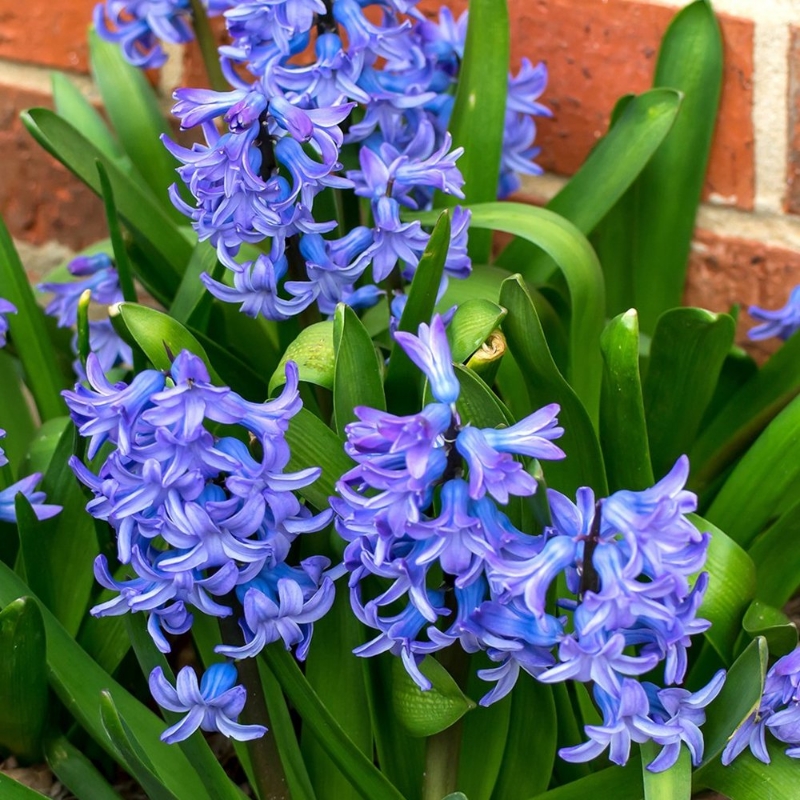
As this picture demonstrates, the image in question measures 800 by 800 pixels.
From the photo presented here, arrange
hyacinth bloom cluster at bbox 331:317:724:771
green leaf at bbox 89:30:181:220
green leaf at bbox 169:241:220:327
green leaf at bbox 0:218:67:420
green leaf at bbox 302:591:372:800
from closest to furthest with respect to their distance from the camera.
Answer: hyacinth bloom cluster at bbox 331:317:724:771, green leaf at bbox 302:591:372:800, green leaf at bbox 169:241:220:327, green leaf at bbox 0:218:67:420, green leaf at bbox 89:30:181:220

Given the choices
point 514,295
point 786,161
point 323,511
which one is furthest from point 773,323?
point 323,511

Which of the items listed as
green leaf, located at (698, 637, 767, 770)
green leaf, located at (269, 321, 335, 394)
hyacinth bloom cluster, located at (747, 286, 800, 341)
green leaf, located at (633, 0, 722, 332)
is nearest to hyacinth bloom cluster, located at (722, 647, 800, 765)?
green leaf, located at (698, 637, 767, 770)

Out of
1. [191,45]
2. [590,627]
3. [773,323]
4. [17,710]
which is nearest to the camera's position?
[590,627]

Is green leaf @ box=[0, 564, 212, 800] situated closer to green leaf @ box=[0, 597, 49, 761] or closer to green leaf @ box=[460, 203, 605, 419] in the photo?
green leaf @ box=[0, 597, 49, 761]

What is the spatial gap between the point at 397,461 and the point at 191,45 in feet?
3.61

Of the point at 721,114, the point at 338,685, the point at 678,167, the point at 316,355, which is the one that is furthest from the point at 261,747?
the point at 721,114

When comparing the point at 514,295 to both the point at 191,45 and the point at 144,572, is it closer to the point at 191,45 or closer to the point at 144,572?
the point at 144,572

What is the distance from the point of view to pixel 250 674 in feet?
2.64

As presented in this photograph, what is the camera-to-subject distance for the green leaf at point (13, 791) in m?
0.78

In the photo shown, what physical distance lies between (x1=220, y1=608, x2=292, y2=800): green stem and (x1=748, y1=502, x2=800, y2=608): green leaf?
0.42 meters

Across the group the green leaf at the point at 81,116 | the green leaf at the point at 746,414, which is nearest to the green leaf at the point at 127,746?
the green leaf at the point at 746,414

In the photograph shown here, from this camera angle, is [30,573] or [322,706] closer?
[322,706]

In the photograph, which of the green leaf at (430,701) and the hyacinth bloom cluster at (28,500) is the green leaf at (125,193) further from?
the green leaf at (430,701)

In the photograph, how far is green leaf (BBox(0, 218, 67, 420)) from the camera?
1080 mm
